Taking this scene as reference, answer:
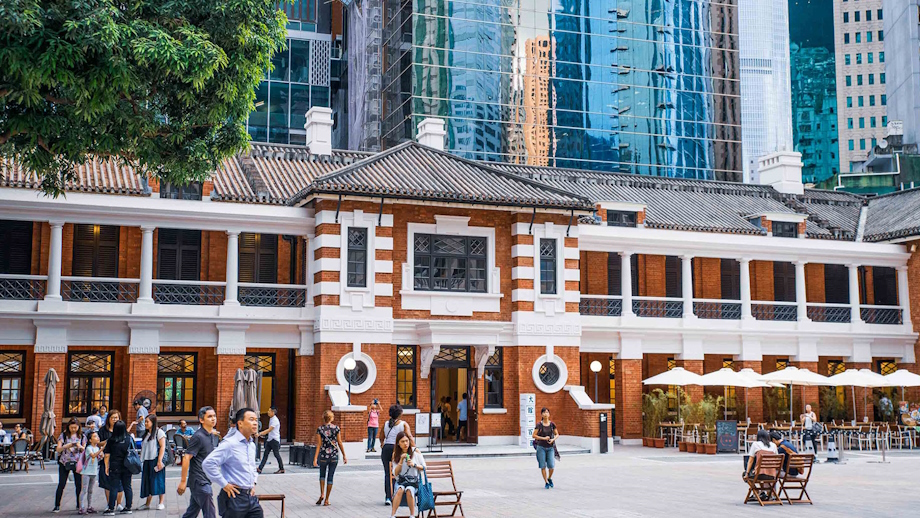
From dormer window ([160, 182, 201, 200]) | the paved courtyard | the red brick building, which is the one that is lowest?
the paved courtyard

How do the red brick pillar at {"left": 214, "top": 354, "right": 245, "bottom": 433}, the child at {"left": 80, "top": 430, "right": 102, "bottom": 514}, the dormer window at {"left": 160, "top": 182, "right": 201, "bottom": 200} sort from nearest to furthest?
the child at {"left": 80, "top": 430, "right": 102, "bottom": 514}, the red brick pillar at {"left": 214, "top": 354, "right": 245, "bottom": 433}, the dormer window at {"left": 160, "top": 182, "right": 201, "bottom": 200}

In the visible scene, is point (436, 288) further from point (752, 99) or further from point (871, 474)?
point (752, 99)

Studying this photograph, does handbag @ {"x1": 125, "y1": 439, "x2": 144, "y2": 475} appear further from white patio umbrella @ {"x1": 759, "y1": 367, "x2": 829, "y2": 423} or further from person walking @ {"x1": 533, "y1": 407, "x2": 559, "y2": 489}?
white patio umbrella @ {"x1": 759, "y1": 367, "x2": 829, "y2": 423}

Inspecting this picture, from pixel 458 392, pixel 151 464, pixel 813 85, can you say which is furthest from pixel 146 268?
pixel 813 85

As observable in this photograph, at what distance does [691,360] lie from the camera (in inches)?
1356

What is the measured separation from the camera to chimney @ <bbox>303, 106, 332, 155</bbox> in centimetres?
3497

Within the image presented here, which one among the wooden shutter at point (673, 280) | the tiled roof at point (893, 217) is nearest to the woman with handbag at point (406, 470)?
the wooden shutter at point (673, 280)

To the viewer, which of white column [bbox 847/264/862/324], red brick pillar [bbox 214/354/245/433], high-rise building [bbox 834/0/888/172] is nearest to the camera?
red brick pillar [bbox 214/354/245/433]

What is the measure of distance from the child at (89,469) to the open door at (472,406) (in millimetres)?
14866

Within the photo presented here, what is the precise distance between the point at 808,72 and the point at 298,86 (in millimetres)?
81028

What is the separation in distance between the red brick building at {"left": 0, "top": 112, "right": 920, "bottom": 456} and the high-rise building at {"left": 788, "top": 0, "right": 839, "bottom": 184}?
91751 millimetres

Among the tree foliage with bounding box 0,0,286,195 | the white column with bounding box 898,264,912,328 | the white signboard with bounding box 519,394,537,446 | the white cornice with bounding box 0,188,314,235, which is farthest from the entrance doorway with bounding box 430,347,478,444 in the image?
the white column with bounding box 898,264,912,328

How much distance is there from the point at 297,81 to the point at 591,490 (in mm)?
52320

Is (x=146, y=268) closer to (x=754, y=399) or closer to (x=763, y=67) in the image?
(x=754, y=399)
